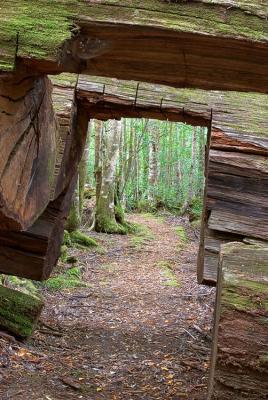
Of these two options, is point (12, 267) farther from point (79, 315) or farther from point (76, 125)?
point (79, 315)

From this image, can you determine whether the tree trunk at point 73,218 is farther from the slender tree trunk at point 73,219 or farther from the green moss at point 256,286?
the green moss at point 256,286

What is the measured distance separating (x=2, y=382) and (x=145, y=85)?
3.19 metres

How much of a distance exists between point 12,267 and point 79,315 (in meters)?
2.46

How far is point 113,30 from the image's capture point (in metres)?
2.24

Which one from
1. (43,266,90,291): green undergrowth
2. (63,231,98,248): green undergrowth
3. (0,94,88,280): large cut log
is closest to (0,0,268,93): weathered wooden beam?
(0,94,88,280): large cut log

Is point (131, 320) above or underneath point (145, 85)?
underneath

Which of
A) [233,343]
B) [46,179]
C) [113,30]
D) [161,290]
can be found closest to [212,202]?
[46,179]

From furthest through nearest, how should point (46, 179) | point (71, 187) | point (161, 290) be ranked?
point (161, 290)
point (71, 187)
point (46, 179)

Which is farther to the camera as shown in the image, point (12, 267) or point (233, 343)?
point (12, 267)

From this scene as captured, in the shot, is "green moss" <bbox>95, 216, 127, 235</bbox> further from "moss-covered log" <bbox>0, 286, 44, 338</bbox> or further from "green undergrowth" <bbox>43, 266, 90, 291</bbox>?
"moss-covered log" <bbox>0, 286, 44, 338</bbox>

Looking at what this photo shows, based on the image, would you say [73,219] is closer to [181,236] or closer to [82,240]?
[82,240]

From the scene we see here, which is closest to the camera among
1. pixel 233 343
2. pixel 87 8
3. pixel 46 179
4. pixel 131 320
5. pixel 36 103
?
pixel 87 8

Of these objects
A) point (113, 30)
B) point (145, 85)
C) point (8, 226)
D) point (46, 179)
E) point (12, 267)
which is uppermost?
point (145, 85)

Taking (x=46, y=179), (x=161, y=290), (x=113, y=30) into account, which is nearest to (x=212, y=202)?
(x=46, y=179)
